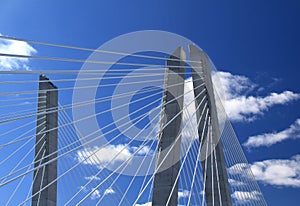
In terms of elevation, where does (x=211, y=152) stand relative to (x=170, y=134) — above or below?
below

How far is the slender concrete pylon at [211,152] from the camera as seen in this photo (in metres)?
12.1

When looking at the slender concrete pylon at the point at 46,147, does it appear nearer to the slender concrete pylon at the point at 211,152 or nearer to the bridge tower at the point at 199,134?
the bridge tower at the point at 199,134

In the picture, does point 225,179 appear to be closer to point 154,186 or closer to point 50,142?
point 154,186

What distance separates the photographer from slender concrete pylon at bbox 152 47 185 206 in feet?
37.3

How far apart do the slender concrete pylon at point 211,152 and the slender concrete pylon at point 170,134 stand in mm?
573

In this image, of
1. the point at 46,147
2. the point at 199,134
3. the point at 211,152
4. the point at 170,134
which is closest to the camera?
the point at 170,134

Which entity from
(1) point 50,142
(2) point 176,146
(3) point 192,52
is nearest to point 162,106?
(2) point 176,146

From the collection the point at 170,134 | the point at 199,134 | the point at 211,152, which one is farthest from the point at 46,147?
the point at 211,152

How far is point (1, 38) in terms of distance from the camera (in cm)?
772

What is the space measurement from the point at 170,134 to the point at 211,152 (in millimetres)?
1364

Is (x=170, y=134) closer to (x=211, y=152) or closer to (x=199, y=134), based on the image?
(x=199, y=134)

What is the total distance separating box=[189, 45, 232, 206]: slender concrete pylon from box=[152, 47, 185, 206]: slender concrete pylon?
0.57 meters

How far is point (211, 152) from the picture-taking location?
12016 mm

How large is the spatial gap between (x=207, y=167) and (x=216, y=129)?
1.20 metres
